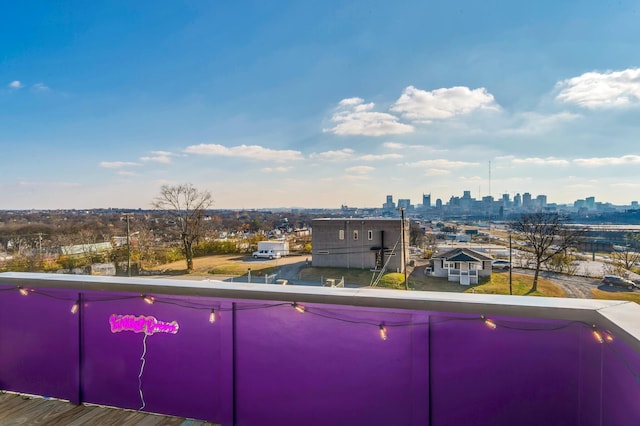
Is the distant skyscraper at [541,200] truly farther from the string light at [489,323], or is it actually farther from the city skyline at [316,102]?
the string light at [489,323]

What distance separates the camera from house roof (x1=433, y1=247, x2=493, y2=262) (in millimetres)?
13797

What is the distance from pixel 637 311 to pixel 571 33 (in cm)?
1056

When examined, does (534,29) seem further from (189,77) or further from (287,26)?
(189,77)

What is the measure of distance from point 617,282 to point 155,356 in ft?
Result: 36.9

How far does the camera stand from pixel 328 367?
151cm

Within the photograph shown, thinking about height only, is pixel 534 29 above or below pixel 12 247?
above

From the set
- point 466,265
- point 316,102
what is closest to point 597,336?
point 466,265

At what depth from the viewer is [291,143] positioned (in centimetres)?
1902

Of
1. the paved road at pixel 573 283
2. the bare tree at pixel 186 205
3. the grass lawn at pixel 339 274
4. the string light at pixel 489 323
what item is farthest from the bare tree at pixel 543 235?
the bare tree at pixel 186 205

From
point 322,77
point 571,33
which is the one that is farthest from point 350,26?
point 571,33

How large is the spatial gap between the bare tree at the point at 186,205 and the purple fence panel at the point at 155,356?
14.9 metres

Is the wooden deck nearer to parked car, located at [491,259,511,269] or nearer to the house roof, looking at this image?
the house roof

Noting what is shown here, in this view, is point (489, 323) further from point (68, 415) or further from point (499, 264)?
point (499, 264)

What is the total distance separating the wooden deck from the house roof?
13964 mm
